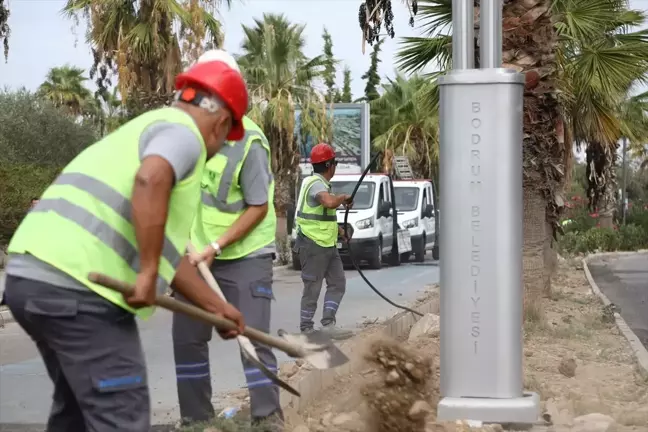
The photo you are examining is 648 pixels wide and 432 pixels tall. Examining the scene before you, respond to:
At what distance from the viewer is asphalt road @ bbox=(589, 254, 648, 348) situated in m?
14.6

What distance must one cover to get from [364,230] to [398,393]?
57.6 ft

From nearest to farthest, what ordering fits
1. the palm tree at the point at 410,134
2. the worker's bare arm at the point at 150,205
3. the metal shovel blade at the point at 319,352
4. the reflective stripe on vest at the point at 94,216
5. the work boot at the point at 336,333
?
the worker's bare arm at the point at 150,205 → the reflective stripe on vest at the point at 94,216 → the metal shovel blade at the point at 319,352 → the work boot at the point at 336,333 → the palm tree at the point at 410,134

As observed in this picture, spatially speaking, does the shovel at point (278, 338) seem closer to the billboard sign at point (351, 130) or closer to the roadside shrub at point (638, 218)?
the billboard sign at point (351, 130)

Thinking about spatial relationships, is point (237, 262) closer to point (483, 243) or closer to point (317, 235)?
point (483, 243)

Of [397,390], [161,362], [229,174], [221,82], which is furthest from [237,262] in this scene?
[161,362]

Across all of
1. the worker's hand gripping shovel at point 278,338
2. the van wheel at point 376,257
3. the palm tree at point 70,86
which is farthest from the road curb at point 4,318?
the palm tree at point 70,86

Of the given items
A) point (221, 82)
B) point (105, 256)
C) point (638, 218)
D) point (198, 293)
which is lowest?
point (638, 218)

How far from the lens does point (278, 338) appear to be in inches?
180

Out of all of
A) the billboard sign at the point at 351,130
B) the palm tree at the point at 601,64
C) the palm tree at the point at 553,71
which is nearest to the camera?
the palm tree at the point at 553,71

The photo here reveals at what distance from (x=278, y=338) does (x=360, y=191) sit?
20109 mm

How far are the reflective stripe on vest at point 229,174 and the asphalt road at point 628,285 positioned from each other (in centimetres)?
688

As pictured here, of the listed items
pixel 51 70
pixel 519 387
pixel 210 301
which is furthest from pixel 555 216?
pixel 51 70

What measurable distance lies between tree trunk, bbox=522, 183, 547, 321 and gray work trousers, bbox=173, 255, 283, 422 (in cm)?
576

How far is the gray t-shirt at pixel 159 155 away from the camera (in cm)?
347
